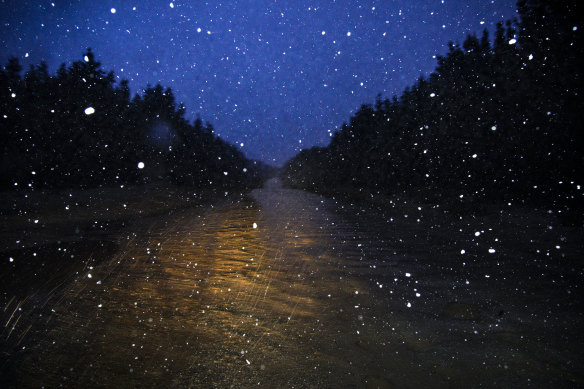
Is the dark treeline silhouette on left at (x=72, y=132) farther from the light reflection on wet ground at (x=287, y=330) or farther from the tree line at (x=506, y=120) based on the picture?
the tree line at (x=506, y=120)

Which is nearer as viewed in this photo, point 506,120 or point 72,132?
point 506,120

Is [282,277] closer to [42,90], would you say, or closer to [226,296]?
[226,296]

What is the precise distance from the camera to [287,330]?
499cm

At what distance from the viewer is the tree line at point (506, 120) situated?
1238cm

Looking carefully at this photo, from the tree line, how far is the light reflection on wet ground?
840 cm

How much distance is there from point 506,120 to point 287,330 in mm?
16808

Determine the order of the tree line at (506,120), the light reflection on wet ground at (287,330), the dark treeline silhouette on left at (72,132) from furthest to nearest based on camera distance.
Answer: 1. the dark treeline silhouette on left at (72,132)
2. the tree line at (506,120)
3. the light reflection on wet ground at (287,330)

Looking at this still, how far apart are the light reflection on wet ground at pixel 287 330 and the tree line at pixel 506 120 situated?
8404 mm

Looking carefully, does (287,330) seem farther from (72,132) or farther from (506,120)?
(72,132)

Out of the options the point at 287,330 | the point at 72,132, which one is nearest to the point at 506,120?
the point at 287,330

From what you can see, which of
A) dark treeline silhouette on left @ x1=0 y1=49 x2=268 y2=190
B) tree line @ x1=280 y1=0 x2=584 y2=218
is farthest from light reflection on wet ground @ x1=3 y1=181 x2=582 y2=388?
dark treeline silhouette on left @ x1=0 y1=49 x2=268 y2=190

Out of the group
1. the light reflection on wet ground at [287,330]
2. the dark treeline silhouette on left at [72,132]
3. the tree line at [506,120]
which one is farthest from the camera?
the dark treeline silhouette on left at [72,132]

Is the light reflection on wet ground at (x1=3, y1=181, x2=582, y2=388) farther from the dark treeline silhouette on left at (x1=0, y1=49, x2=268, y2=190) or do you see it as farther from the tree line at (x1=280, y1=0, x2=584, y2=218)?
the dark treeline silhouette on left at (x1=0, y1=49, x2=268, y2=190)

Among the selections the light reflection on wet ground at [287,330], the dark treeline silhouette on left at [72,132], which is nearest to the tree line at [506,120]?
the light reflection on wet ground at [287,330]
